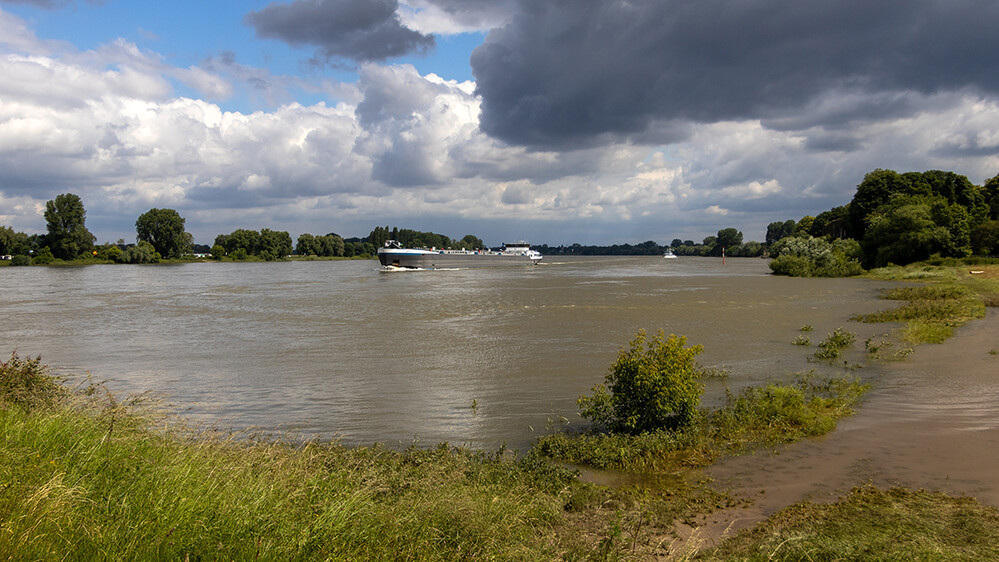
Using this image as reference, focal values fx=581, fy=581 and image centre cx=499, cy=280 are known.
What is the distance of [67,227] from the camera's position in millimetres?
120250

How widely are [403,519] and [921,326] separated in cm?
2339

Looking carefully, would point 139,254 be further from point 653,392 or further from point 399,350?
point 653,392

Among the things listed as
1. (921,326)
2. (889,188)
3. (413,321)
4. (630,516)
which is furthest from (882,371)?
(889,188)

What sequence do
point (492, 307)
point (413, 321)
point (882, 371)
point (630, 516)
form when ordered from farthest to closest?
point (492, 307)
point (413, 321)
point (882, 371)
point (630, 516)

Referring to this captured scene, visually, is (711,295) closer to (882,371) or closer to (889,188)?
(882,371)

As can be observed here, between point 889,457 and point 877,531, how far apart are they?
135 inches

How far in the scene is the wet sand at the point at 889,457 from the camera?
741cm

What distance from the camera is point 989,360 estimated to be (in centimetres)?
1605

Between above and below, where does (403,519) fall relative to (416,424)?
above

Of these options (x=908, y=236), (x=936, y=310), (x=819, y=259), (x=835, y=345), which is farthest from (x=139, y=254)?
(x=936, y=310)

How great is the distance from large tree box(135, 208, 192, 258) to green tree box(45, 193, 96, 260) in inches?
576

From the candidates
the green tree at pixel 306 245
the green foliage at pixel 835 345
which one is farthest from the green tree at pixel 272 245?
the green foliage at pixel 835 345

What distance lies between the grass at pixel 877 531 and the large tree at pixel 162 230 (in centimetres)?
15596

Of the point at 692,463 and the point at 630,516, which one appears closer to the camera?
the point at 630,516
